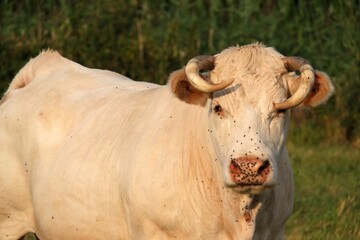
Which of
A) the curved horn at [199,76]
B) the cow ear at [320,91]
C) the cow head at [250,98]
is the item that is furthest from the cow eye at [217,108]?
the cow ear at [320,91]

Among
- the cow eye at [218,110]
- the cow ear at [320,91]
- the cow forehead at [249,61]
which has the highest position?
the cow forehead at [249,61]

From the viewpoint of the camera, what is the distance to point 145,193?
749 centimetres

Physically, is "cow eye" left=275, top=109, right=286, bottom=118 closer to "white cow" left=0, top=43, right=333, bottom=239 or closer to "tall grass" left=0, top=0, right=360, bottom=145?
"white cow" left=0, top=43, right=333, bottom=239

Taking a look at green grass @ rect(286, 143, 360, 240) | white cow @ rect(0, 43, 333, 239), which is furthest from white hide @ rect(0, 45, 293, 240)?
green grass @ rect(286, 143, 360, 240)

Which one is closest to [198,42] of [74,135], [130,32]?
[130,32]

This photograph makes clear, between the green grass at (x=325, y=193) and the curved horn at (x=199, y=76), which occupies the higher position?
the curved horn at (x=199, y=76)

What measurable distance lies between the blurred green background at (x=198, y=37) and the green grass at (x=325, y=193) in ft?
0.25

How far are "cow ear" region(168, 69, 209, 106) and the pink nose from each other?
760 millimetres

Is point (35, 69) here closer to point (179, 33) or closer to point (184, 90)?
point (184, 90)

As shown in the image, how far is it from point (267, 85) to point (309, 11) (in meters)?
10.6

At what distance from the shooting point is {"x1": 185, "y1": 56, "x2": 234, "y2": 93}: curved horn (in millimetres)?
7090

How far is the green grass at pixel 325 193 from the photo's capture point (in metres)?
10.7

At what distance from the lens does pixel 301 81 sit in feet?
23.6

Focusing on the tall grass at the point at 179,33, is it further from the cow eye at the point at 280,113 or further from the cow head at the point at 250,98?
the cow eye at the point at 280,113
